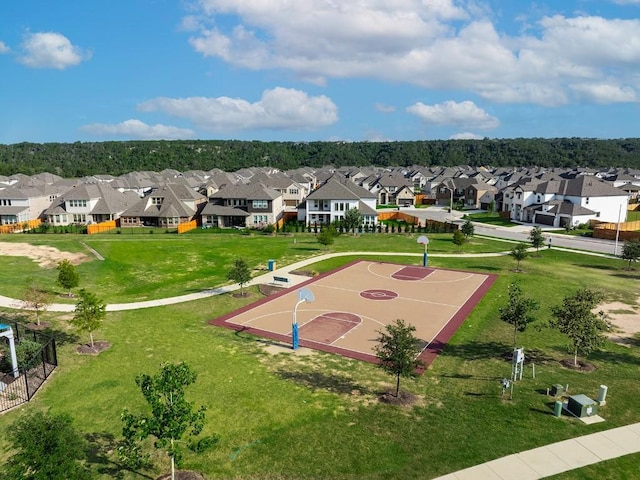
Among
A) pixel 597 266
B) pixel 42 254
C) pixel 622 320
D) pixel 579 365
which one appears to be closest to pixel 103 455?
pixel 579 365

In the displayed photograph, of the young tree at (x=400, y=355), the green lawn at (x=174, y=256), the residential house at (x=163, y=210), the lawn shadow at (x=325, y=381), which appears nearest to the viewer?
the young tree at (x=400, y=355)

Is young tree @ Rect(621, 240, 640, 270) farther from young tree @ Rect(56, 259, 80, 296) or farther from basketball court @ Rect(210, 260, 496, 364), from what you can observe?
young tree @ Rect(56, 259, 80, 296)

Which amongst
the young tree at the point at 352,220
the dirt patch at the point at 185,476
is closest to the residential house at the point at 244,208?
the young tree at the point at 352,220

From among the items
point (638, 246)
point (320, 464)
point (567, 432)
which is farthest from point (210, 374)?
point (638, 246)

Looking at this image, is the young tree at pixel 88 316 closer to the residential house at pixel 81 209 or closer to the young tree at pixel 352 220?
the young tree at pixel 352 220

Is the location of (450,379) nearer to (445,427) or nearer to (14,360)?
(445,427)

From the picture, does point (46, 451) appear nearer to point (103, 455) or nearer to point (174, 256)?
point (103, 455)

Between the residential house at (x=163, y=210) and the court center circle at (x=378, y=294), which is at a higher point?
the residential house at (x=163, y=210)
